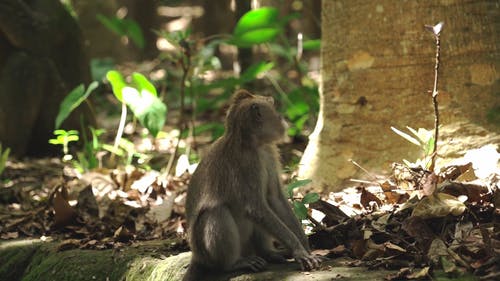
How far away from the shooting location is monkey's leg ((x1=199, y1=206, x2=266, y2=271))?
409 centimetres

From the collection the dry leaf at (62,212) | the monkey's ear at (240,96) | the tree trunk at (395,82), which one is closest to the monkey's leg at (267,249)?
the monkey's ear at (240,96)

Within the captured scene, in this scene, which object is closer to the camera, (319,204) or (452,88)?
(319,204)

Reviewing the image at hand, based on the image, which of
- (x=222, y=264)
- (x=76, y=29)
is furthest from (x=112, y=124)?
(x=222, y=264)

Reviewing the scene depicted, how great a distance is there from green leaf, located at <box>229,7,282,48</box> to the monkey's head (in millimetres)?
2714

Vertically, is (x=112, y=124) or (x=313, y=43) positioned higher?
(x=313, y=43)

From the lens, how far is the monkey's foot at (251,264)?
4090mm

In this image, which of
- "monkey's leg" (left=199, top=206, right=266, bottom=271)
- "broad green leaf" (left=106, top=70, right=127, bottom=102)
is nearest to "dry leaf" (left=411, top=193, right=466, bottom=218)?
"monkey's leg" (left=199, top=206, right=266, bottom=271)

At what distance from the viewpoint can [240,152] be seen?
436 cm

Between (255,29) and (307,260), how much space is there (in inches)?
146

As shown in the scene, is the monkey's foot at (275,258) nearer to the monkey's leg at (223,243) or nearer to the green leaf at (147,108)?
the monkey's leg at (223,243)

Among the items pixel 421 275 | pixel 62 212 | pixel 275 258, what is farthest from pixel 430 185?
pixel 62 212

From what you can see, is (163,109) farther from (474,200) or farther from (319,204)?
(474,200)

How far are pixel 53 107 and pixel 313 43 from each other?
3.07 meters

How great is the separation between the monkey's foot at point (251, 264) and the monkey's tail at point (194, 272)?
0.60ft
